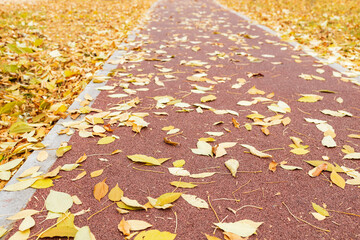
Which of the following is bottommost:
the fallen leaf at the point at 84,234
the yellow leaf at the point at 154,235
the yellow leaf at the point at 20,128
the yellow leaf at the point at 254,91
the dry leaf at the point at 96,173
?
the yellow leaf at the point at 20,128

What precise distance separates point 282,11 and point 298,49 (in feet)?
13.8

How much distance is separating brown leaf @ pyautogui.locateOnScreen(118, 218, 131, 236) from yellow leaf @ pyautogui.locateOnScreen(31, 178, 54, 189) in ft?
1.78

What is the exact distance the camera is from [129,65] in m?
3.67

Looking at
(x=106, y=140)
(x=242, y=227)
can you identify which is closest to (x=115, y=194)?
(x=106, y=140)

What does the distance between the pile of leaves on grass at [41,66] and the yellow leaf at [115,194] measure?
2.54 feet

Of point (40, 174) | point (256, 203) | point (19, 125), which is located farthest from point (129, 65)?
point (256, 203)

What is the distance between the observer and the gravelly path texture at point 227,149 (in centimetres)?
138

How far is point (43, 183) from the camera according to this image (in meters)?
1.60

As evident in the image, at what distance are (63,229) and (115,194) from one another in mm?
317

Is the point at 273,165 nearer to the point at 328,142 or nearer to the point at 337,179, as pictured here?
the point at 337,179

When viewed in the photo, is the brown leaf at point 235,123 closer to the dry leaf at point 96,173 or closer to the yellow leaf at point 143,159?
the yellow leaf at point 143,159

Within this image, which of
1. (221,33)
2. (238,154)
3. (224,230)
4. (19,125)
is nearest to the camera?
(224,230)

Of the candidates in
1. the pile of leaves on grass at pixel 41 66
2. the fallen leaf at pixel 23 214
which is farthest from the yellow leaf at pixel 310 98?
the fallen leaf at pixel 23 214

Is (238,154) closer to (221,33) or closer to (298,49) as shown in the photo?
(298,49)
